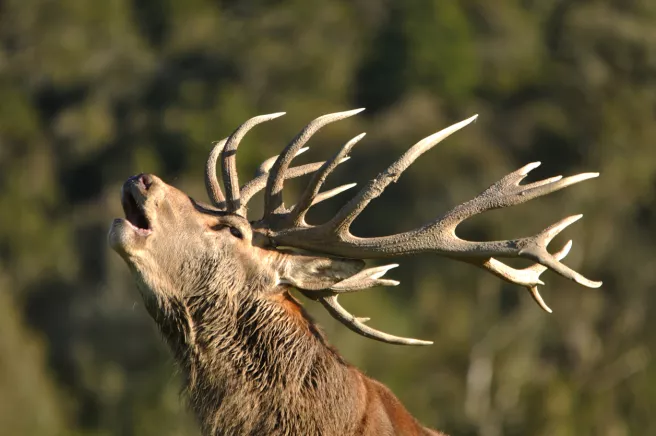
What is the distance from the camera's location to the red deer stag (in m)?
10.1

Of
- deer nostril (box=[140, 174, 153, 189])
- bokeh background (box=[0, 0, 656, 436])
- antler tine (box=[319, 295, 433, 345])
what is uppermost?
deer nostril (box=[140, 174, 153, 189])

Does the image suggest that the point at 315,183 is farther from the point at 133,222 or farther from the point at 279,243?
the point at 133,222

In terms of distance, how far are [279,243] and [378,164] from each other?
3678cm

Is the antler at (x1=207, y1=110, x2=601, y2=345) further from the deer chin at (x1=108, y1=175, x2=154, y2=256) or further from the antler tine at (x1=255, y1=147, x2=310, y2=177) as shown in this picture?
the deer chin at (x1=108, y1=175, x2=154, y2=256)

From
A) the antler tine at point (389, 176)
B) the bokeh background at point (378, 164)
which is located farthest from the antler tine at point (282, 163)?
the bokeh background at point (378, 164)

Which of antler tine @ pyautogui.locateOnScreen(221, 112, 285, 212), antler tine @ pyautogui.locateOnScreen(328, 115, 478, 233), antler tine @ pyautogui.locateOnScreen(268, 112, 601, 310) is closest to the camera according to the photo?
antler tine @ pyautogui.locateOnScreen(268, 112, 601, 310)

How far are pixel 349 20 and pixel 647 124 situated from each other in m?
17.8

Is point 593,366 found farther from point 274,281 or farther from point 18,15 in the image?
point 18,15

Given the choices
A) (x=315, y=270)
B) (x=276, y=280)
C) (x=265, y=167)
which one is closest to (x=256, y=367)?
(x=276, y=280)

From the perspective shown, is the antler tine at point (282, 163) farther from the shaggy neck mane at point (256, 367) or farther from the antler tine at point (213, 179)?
the shaggy neck mane at point (256, 367)

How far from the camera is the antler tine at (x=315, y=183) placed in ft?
33.5

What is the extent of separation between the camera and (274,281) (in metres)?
10.5

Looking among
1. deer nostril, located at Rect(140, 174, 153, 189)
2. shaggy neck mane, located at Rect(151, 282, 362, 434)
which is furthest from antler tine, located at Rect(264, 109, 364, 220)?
deer nostril, located at Rect(140, 174, 153, 189)

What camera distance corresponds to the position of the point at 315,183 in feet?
33.8
